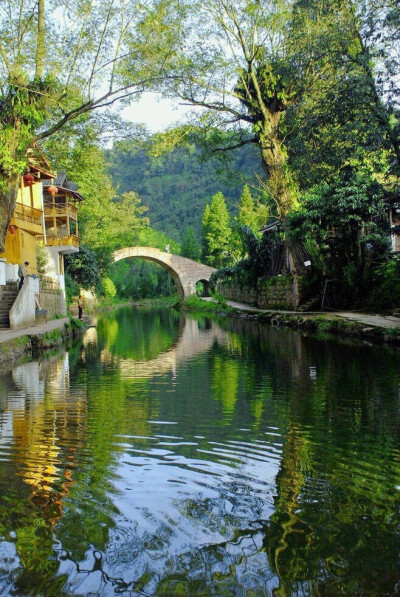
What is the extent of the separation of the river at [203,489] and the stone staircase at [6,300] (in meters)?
9.56

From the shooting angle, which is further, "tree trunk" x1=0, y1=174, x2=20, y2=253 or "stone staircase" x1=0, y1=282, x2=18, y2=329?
"stone staircase" x1=0, y1=282, x2=18, y2=329

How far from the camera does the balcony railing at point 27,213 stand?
22.3 meters

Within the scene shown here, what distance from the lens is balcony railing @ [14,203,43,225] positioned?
22297mm

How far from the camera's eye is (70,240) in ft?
91.0

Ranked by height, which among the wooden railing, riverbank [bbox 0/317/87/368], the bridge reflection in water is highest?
the wooden railing

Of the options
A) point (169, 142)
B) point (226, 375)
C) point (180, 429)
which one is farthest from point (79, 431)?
point (169, 142)

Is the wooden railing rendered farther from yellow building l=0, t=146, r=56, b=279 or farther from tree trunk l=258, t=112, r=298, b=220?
tree trunk l=258, t=112, r=298, b=220

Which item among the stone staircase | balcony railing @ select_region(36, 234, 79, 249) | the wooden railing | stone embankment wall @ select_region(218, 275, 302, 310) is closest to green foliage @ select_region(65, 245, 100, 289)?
balcony railing @ select_region(36, 234, 79, 249)

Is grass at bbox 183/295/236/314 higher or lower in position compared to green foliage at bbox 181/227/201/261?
lower

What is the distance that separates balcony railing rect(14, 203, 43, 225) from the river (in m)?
15.7

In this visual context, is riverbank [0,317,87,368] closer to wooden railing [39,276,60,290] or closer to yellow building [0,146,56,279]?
wooden railing [39,276,60,290]

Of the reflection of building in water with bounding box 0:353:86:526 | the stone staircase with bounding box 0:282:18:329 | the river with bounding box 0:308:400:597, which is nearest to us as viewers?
the river with bounding box 0:308:400:597

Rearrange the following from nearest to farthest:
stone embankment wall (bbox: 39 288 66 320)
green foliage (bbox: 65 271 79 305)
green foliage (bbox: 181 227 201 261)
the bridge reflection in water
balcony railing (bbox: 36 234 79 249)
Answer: the bridge reflection in water → stone embankment wall (bbox: 39 288 66 320) → balcony railing (bbox: 36 234 79 249) → green foliage (bbox: 65 271 79 305) → green foliage (bbox: 181 227 201 261)

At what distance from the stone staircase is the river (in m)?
9.56
